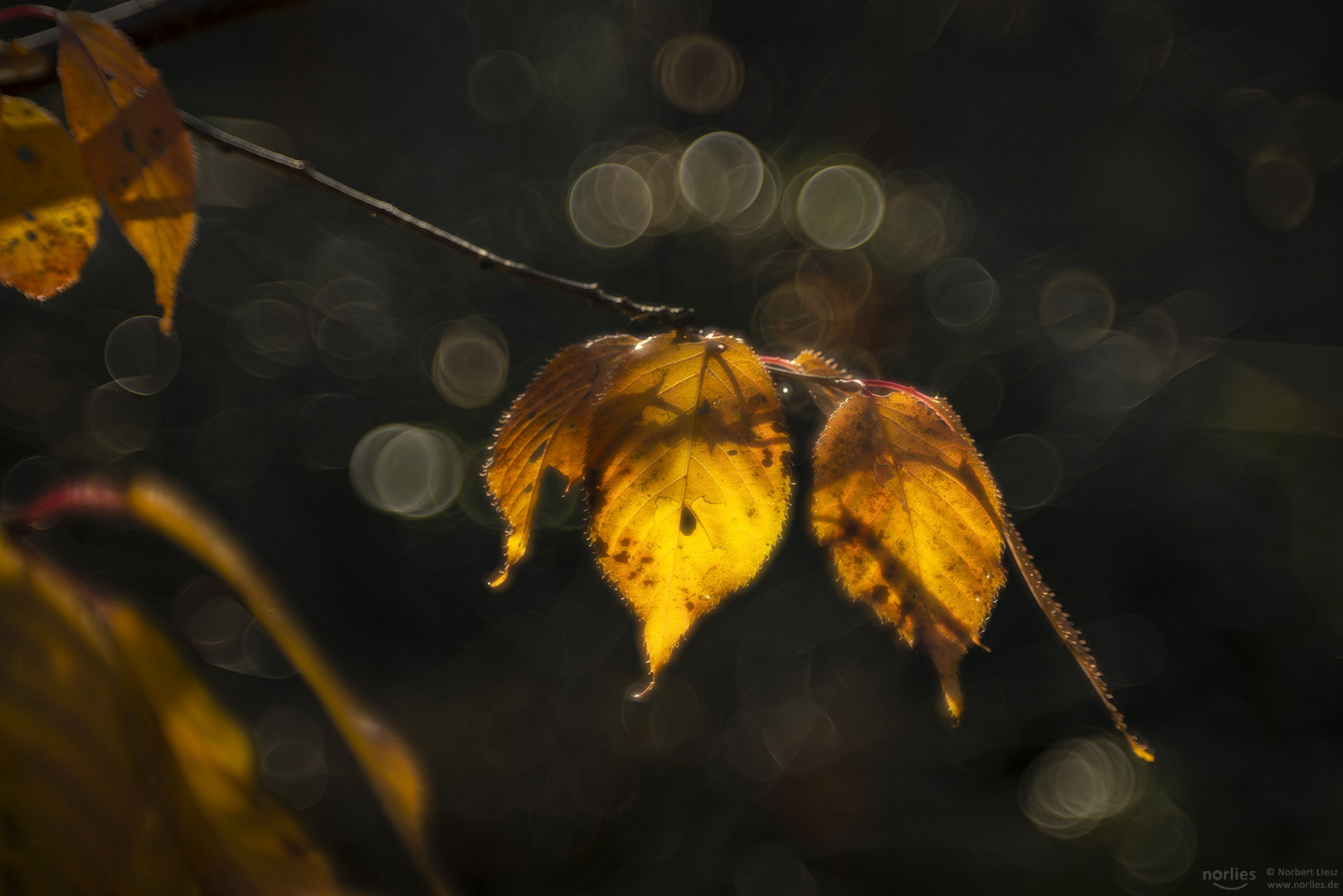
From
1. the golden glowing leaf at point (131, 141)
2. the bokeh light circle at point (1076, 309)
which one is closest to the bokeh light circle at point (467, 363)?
the bokeh light circle at point (1076, 309)

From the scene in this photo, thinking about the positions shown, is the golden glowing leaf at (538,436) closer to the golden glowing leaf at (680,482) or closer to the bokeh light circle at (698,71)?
the golden glowing leaf at (680,482)

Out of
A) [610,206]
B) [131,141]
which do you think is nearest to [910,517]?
[131,141]

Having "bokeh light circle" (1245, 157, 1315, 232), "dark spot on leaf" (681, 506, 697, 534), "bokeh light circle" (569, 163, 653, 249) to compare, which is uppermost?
"dark spot on leaf" (681, 506, 697, 534)

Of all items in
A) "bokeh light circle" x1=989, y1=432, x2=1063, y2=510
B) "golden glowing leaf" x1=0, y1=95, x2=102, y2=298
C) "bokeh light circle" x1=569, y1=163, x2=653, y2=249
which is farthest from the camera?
"bokeh light circle" x1=569, y1=163, x2=653, y2=249

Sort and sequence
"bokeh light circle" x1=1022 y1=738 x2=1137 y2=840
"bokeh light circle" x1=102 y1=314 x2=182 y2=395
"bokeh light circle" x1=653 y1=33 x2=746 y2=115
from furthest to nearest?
"bokeh light circle" x1=653 y1=33 x2=746 y2=115 → "bokeh light circle" x1=102 y1=314 x2=182 y2=395 → "bokeh light circle" x1=1022 y1=738 x2=1137 y2=840

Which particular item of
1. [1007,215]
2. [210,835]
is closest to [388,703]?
[210,835]

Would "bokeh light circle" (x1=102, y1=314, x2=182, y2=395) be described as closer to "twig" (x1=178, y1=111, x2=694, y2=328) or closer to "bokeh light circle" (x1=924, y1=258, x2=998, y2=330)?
"twig" (x1=178, y1=111, x2=694, y2=328)

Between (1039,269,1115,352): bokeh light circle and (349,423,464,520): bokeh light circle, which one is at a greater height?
(1039,269,1115,352): bokeh light circle

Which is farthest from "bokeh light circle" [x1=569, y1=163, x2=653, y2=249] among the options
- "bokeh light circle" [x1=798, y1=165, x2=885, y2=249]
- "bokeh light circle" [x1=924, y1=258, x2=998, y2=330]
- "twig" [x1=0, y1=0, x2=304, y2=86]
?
"twig" [x1=0, y1=0, x2=304, y2=86]

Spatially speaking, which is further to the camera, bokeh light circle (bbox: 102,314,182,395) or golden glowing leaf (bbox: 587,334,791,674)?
bokeh light circle (bbox: 102,314,182,395)
